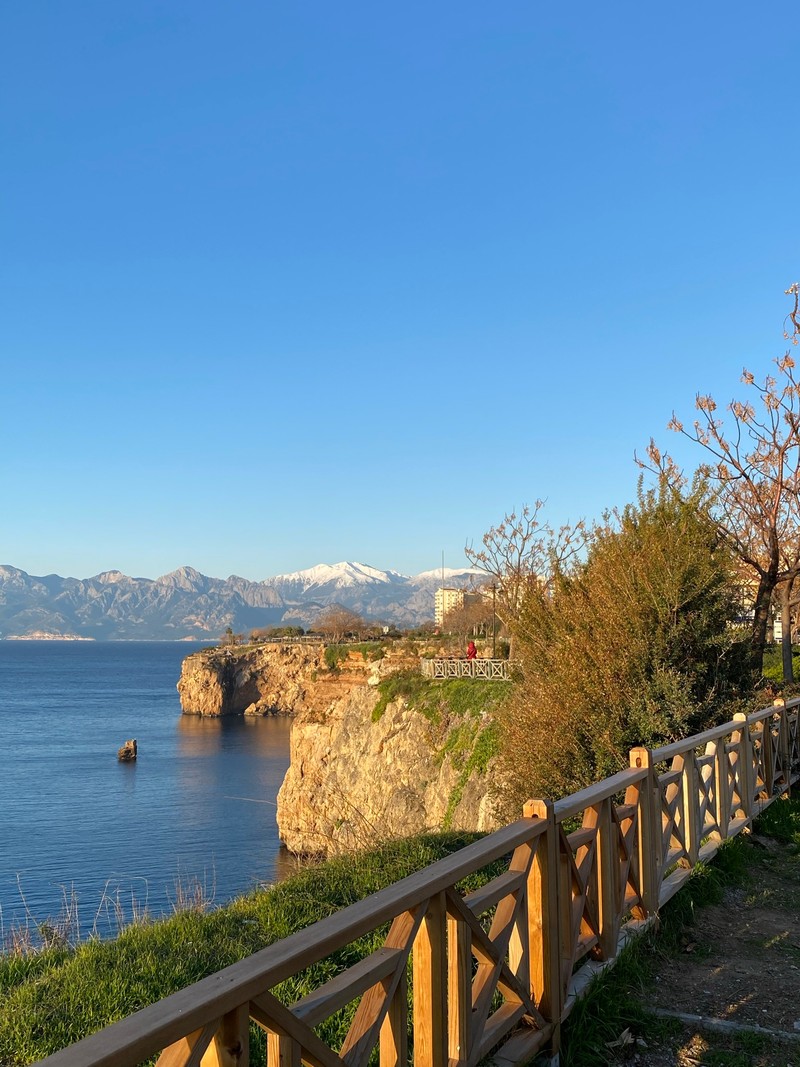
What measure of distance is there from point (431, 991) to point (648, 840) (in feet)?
9.41

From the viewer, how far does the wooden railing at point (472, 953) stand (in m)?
2.41

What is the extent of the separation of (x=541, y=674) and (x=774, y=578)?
4596 mm

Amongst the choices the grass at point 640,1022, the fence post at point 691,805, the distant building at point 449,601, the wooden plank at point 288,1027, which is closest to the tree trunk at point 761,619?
the fence post at point 691,805

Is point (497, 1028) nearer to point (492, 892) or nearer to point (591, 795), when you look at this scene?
point (492, 892)

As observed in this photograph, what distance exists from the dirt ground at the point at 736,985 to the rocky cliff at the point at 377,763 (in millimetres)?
5753

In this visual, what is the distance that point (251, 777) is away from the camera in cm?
4803

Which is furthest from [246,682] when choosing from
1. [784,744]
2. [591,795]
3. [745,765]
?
[591,795]

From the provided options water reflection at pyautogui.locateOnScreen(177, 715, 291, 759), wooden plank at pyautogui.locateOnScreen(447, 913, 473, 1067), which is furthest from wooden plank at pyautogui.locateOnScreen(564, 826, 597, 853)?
water reflection at pyautogui.locateOnScreen(177, 715, 291, 759)

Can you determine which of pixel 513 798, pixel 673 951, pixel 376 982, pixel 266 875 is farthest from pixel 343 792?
pixel 376 982

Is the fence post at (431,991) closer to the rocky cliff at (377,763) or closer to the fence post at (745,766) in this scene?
the fence post at (745,766)

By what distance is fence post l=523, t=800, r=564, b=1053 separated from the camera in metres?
4.21

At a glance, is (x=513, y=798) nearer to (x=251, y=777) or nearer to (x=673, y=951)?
(x=673, y=951)

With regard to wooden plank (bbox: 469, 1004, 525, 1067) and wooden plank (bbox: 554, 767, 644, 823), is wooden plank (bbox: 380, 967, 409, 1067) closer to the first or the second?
wooden plank (bbox: 469, 1004, 525, 1067)

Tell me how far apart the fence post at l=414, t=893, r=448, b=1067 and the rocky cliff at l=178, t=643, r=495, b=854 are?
8240 millimetres
